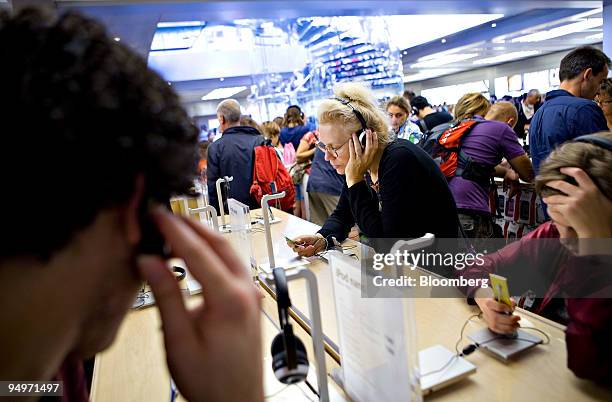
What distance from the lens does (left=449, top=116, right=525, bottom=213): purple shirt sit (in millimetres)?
2791

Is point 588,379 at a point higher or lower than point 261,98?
lower

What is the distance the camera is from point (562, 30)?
10.5 metres

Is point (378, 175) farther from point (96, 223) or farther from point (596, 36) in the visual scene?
point (596, 36)

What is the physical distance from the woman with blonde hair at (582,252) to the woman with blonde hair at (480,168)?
1.44 m

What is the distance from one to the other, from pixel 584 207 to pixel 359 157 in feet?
3.17

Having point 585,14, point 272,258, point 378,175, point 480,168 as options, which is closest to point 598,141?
point 378,175

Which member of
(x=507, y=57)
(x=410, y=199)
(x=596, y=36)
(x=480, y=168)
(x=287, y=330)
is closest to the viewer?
(x=287, y=330)

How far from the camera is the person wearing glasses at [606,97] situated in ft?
10.1

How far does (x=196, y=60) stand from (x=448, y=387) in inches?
449

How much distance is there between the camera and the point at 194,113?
23.3 inches

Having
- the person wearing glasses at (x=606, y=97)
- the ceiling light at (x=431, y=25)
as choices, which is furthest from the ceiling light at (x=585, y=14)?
the person wearing glasses at (x=606, y=97)

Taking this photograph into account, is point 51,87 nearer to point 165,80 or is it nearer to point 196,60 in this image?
point 165,80

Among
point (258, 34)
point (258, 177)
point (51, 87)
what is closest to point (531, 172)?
point (258, 177)

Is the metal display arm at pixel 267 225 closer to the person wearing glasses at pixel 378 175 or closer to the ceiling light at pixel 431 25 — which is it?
the person wearing glasses at pixel 378 175
